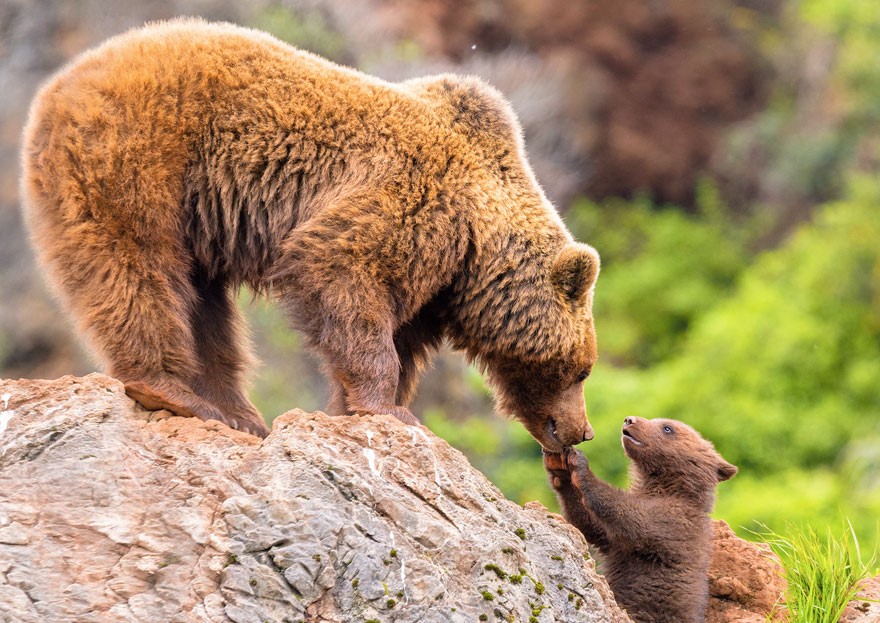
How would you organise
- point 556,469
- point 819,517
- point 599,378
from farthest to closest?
point 599,378
point 819,517
point 556,469

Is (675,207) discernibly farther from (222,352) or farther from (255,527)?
(255,527)

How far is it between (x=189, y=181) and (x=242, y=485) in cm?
163

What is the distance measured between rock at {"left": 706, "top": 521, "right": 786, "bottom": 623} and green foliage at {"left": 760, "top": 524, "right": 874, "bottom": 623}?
17 centimetres

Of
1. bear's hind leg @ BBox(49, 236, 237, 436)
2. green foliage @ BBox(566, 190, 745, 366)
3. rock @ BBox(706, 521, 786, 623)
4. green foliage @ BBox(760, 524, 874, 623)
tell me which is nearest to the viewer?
bear's hind leg @ BBox(49, 236, 237, 436)

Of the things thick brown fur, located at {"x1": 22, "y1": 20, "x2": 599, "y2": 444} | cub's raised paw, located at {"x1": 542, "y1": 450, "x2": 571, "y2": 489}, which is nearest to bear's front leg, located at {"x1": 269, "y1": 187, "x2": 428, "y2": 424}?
thick brown fur, located at {"x1": 22, "y1": 20, "x2": 599, "y2": 444}

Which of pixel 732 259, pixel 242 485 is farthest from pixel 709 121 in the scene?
pixel 242 485

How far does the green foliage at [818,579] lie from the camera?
17.6 feet

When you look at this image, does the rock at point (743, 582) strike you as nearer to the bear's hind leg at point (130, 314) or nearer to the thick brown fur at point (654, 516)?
the thick brown fur at point (654, 516)

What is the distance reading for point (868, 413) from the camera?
14453mm

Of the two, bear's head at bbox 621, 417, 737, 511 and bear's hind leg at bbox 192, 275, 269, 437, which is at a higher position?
bear's head at bbox 621, 417, 737, 511

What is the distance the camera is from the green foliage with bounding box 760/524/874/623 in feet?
17.6

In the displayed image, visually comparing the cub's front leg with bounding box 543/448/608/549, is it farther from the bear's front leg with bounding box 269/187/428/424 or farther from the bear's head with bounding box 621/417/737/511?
the bear's front leg with bounding box 269/187/428/424

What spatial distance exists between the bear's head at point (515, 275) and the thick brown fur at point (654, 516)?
13.4 inches

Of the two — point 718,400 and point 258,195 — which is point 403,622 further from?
point 718,400
